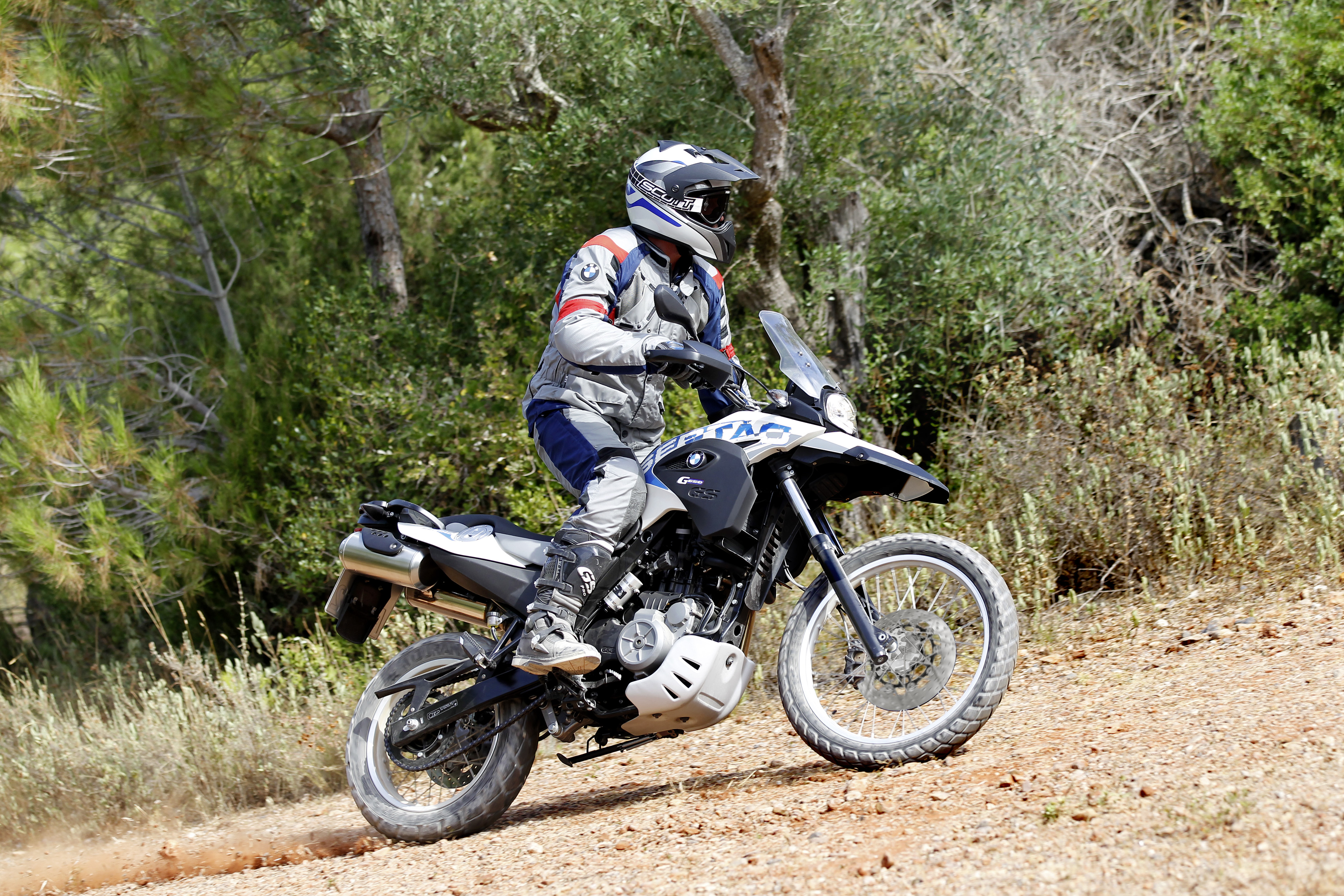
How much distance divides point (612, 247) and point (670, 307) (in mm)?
408

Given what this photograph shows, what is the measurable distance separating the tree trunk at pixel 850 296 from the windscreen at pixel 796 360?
14.4ft

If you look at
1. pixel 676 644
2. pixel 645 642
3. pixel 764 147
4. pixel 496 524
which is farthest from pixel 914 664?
pixel 764 147

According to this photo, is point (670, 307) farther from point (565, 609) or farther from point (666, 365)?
point (565, 609)

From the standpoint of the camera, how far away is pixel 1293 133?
27.3 ft

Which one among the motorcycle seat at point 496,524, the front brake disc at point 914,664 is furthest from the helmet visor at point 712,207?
the front brake disc at point 914,664

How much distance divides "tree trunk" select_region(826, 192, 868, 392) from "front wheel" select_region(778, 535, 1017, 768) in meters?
4.73

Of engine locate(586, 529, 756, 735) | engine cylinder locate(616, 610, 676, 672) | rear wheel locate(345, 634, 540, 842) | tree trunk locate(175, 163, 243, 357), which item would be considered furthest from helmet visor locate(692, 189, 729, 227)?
tree trunk locate(175, 163, 243, 357)

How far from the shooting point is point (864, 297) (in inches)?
346

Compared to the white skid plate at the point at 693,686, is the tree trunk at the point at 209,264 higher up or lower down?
higher up

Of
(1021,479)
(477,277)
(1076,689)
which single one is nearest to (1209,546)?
(1021,479)

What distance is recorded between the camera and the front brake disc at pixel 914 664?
3.92 metres

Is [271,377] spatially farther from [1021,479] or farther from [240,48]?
[1021,479]

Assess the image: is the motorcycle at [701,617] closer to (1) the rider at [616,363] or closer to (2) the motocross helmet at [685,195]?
(1) the rider at [616,363]

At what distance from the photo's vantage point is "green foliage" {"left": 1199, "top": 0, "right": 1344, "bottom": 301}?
26.8 ft
